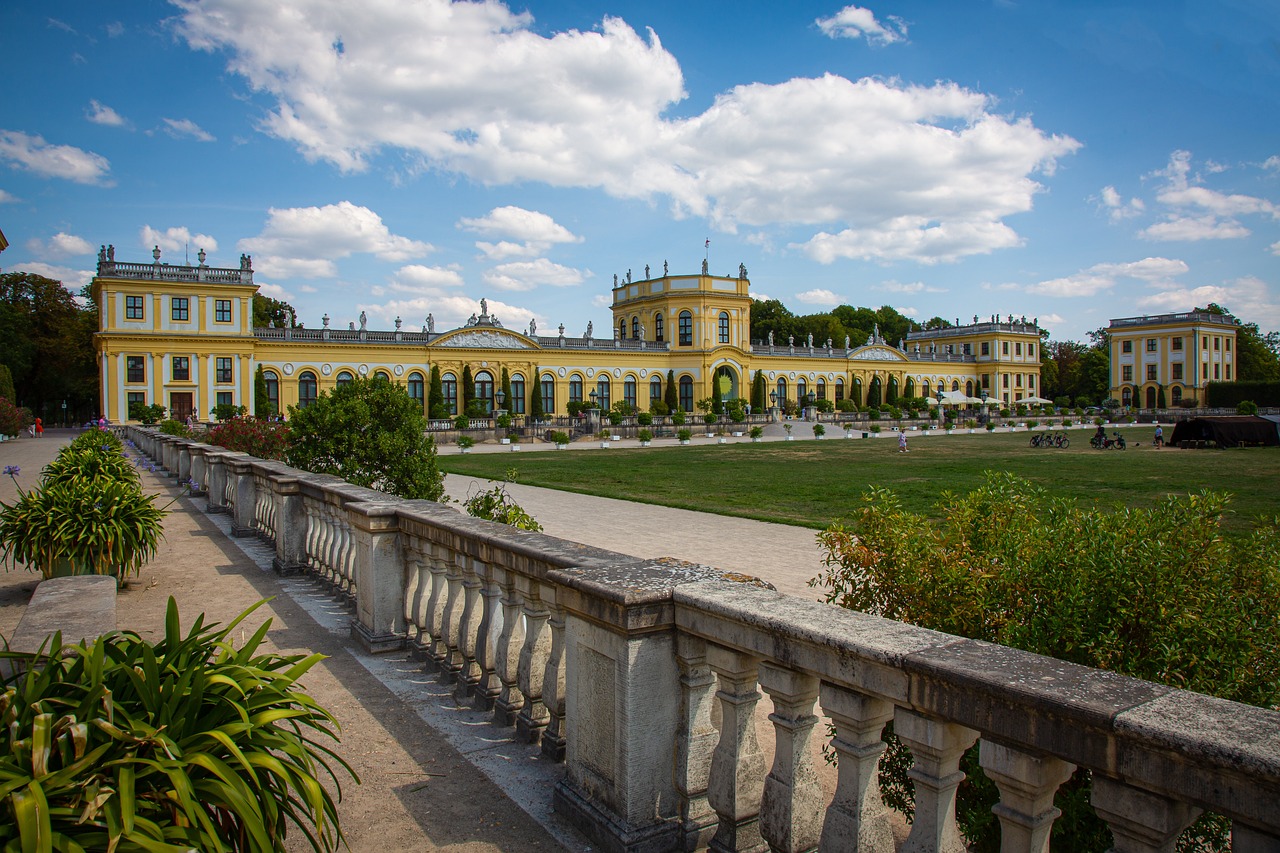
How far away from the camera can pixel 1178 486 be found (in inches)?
740

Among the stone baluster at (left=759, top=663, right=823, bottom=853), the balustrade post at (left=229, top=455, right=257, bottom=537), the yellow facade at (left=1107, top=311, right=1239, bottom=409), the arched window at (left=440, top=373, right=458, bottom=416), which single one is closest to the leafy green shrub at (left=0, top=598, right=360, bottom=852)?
the stone baluster at (left=759, top=663, right=823, bottom=853)

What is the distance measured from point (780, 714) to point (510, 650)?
198 cm

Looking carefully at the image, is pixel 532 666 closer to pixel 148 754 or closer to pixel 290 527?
pixel 148 754

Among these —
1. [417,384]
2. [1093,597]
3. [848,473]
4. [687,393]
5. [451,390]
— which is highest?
[417,384]

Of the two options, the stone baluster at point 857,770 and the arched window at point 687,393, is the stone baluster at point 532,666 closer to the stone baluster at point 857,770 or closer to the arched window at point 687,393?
the stone baluster at point 857,770

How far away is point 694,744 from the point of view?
9.42ft

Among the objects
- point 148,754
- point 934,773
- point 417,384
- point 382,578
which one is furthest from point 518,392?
point 934,773

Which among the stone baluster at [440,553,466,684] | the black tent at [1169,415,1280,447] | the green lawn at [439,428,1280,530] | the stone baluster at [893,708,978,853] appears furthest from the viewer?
the black tent at [1169,415,1280,447]

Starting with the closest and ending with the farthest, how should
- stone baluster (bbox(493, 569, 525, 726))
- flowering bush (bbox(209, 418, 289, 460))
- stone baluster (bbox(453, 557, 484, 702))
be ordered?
stone baluster (bbox(493, 569, 525, 726)) < stone baluster (bbox(453, 557, 484, 702)) < flowering bush (bbox(209, 418, 289, 460))

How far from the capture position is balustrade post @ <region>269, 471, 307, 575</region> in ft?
25.7

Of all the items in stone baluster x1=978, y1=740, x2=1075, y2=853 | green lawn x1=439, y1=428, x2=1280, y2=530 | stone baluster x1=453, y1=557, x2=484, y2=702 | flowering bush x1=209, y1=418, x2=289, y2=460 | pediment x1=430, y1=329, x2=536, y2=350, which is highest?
pediment x1=430, y1=329, x2=536, y2=350

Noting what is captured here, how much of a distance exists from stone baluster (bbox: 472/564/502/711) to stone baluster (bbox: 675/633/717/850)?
165cm

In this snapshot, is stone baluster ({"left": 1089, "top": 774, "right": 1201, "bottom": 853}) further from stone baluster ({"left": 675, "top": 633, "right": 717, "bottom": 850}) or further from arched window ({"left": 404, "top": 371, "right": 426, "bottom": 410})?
arched window ({"left": 404, "top": 371, "right": 426, "bottom": 410})

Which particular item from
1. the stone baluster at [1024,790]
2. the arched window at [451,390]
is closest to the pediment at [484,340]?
the arched window at [451,390]
